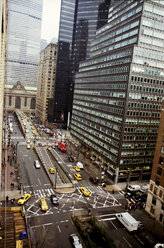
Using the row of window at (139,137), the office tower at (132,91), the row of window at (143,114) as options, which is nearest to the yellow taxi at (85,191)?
the office tower at (132,91)

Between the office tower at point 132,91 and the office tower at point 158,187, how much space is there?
15.5 metres

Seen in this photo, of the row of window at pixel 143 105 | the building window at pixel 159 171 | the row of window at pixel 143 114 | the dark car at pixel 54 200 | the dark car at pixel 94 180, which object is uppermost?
the row of window at pixel 143 105

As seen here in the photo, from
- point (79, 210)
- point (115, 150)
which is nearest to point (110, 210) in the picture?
point (79, 210)

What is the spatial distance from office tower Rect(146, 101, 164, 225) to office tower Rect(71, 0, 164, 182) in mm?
15472

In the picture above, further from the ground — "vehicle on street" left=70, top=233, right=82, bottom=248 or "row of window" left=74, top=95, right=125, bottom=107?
"row of window" left=74, top=95, right=125, bottom=107

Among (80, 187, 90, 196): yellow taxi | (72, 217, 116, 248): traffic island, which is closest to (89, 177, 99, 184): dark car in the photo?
(80, 187, 90, 196): yellow taxi

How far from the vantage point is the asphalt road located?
3428cm

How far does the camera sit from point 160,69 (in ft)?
205

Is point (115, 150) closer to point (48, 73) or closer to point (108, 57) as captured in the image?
point (108, 57)

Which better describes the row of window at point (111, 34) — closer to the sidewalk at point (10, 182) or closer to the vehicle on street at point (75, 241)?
the sidewalk at point (10, 182)

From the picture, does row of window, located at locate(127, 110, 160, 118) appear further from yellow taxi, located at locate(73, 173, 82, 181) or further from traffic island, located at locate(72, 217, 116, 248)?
traffic island, located at locate(72, 217, 116, 248)

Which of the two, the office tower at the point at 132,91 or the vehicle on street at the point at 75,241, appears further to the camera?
the office tower at the point at 132,91

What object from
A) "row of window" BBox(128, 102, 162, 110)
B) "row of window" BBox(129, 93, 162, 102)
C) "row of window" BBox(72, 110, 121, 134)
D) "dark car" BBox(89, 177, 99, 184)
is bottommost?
"dark car" BBox(89, 177, 99, 184)

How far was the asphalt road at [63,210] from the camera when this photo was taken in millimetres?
34281
